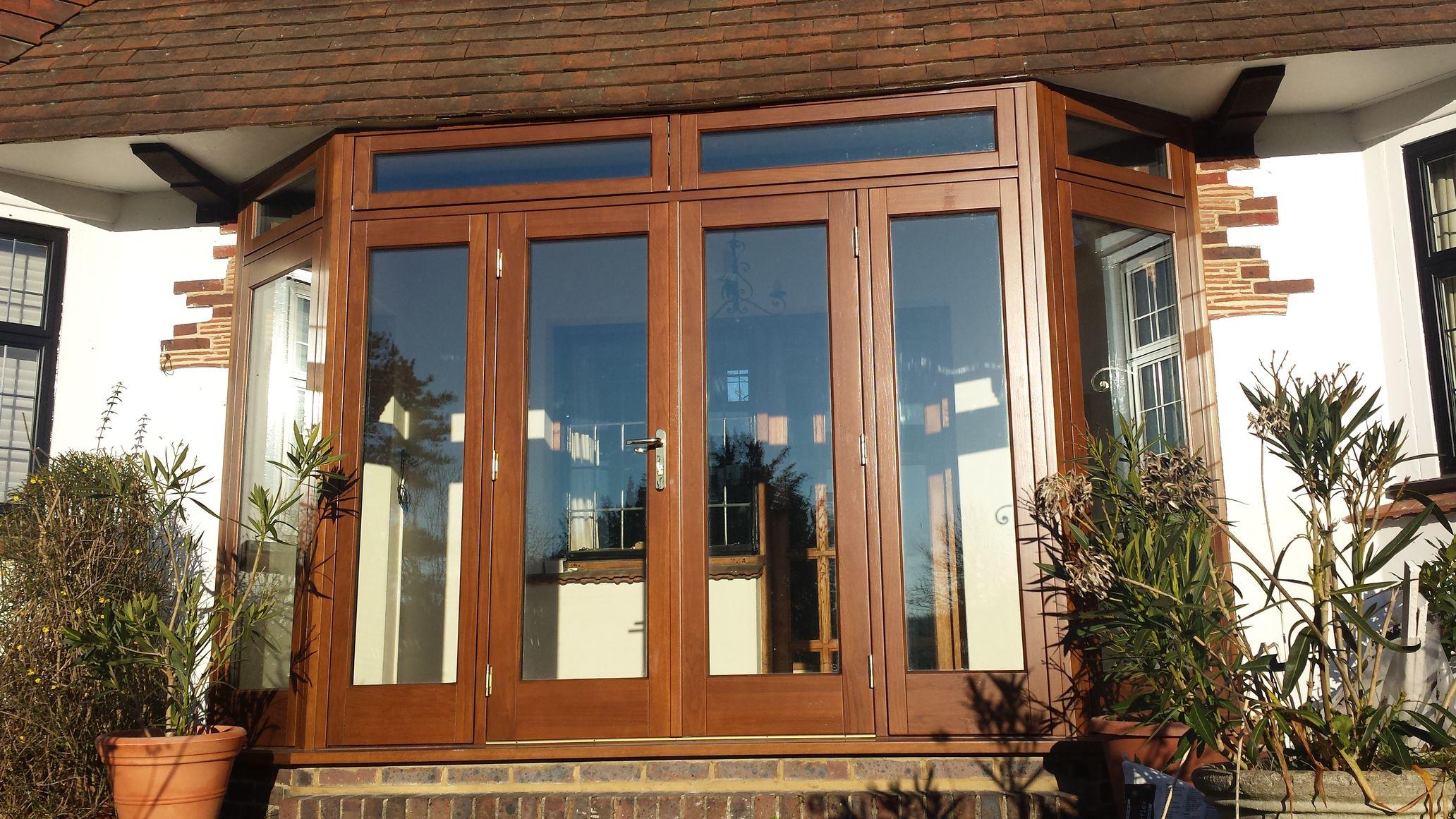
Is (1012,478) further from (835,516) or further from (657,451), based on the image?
(657,451)

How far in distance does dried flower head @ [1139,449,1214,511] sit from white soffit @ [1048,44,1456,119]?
6.16 ft

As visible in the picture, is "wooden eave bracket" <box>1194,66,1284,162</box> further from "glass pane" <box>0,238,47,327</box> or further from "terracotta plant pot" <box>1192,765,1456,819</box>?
"glass pane" <box>0,238,47,327</box>

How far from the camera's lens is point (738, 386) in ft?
18.0

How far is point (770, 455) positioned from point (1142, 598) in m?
Answer: 1.93

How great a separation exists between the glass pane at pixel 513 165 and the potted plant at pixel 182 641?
1312mm

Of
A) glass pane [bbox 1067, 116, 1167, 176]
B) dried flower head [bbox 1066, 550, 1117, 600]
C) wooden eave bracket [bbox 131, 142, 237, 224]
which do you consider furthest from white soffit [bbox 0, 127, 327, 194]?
dried flower head [bbox 1066, 550, 1117, 600]

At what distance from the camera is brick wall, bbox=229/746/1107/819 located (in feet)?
16.0

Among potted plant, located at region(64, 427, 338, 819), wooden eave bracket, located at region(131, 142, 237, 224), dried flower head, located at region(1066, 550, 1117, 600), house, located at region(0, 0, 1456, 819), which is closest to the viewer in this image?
dried flower head, located at region(1066, 550, 1117, 600)

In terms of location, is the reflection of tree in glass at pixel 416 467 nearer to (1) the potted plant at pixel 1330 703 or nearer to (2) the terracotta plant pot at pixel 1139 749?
(2) the terracotta plant pot at pixel 1139 749

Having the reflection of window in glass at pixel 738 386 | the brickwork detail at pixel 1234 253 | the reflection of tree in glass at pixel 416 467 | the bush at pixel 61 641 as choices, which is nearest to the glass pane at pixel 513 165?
the reflection of tree in glass at pixel 416 467

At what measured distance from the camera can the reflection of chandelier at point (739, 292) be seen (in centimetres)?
555

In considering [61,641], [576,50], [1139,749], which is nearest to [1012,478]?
[1139,749]

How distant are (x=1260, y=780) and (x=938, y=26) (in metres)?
3.72

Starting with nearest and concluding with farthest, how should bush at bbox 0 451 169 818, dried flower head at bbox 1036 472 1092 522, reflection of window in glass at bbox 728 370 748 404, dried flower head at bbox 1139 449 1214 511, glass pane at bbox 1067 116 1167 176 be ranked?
dried flower head at bbox 1139 449 1214 511, dried flower head at bbox 1036 472 1092 522, bush at bbox 0 451 169 818, reflection of window in glass at bbox 728 370 748 404, glass pane at bbox 1067 116 1167 176
